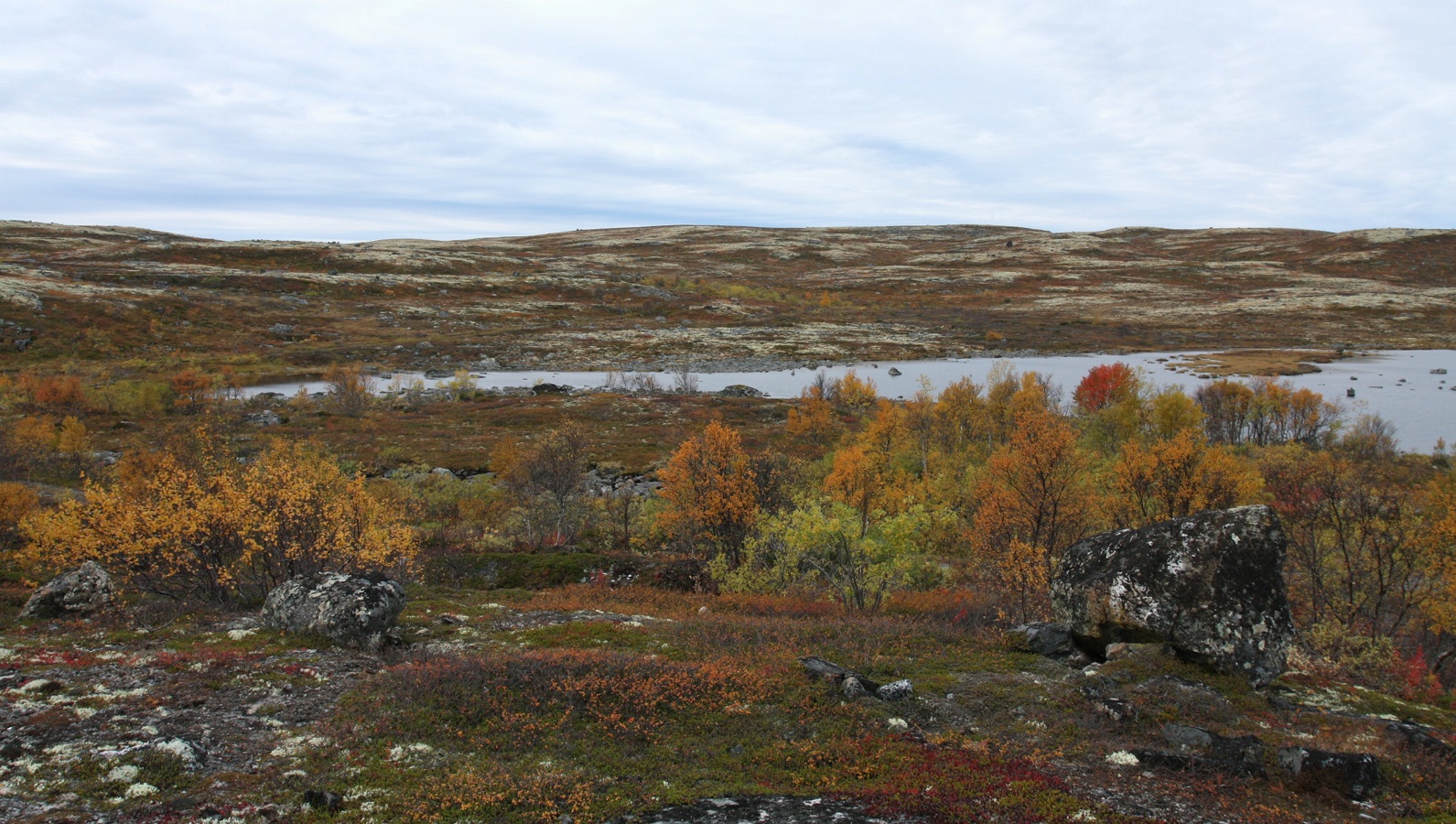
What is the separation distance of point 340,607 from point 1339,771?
2111 centimetres

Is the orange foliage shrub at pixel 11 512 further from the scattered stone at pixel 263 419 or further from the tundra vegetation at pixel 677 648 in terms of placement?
the scattered stone at pixel 263 419

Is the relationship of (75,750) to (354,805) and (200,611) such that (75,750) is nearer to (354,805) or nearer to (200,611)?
(354,805)

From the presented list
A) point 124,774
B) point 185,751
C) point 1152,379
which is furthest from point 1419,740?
point 1152,379

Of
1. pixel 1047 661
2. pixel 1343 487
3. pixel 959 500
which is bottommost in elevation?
pixel 959 500

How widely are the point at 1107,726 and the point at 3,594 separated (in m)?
30.1

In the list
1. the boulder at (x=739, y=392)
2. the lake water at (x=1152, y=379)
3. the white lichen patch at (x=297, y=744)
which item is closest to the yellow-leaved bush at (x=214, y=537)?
the white lichen patch at (x=297, y=744)

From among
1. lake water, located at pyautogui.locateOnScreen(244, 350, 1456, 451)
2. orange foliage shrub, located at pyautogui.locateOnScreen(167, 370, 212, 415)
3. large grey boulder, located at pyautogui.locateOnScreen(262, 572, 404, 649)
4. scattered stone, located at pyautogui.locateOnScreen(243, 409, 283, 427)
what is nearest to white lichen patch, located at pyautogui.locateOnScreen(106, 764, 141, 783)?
large grey boulder, located at pyautogui.locateOnScreen(262, 572, 404, 649)

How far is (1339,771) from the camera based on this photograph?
12164 millimetres

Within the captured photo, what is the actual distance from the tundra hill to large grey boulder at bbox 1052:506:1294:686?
353 feet

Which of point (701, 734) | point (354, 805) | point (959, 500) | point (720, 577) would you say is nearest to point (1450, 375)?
point (959, 500)

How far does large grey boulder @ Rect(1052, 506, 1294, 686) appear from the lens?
16.9 m

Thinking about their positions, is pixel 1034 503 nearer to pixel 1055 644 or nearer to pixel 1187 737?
pixel 1055 644

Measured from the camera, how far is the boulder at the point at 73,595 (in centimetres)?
2006

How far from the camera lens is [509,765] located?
502 inches
